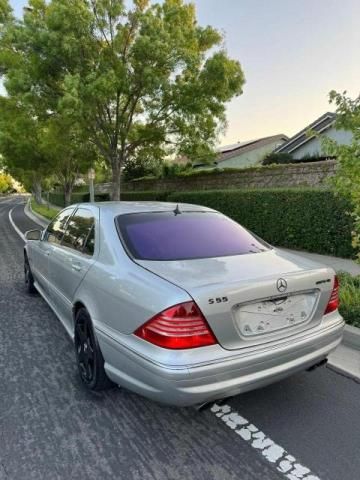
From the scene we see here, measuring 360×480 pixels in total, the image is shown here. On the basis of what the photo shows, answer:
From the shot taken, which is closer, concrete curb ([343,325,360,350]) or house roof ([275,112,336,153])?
concrete curb ([343,325,360,350])

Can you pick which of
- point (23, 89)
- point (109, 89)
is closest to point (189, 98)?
point (109, 89)

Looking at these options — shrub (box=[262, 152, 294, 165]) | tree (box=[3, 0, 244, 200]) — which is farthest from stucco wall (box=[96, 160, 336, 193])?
shrub (box=[262, 152, 294, 165])

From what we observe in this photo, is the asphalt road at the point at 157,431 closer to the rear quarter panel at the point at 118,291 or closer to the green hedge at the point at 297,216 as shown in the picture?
the rear quarter panel at the point at 118,291

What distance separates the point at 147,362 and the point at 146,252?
86cm

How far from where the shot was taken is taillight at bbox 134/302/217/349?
7.04ft

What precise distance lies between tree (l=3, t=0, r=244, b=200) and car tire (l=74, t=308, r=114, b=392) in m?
9.17

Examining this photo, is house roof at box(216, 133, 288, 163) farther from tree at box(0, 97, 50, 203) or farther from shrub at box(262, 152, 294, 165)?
tree at box(0, 97, 50, 203)

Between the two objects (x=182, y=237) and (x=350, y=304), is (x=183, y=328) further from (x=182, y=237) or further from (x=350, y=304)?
(x=350, y=304)

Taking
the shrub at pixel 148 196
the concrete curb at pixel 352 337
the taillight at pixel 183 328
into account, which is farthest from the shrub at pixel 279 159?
the taillight at pixel 183 328

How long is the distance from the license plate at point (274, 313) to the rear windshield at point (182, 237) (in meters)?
0.60

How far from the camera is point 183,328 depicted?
2146 millimetres

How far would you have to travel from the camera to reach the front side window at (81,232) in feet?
10.8

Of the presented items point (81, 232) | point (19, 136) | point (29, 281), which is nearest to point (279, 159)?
point (19, 136)

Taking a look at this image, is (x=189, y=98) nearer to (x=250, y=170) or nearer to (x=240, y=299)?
(x=250, y=170)
